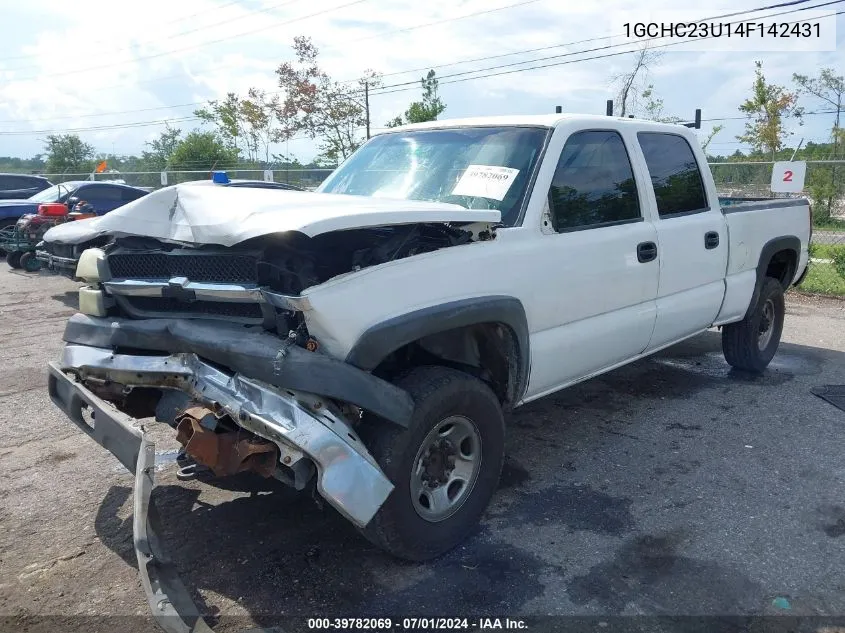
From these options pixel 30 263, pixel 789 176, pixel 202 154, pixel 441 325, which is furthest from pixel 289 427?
pixel 202 154

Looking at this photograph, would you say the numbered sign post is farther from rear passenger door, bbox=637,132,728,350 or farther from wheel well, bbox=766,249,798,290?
rear passenger door, bbox=637,132,728,350

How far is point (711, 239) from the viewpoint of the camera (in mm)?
5098

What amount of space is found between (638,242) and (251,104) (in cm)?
3116

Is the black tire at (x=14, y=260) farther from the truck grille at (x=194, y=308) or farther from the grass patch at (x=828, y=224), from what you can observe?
the grass patch at (x=828, y=224)

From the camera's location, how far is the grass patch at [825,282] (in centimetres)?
1045

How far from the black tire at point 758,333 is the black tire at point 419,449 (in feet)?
11.6

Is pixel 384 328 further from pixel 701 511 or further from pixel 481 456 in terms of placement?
pixel 701 511

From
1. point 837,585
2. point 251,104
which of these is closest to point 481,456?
point 837,585

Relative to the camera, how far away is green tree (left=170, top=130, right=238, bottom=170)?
32.6m

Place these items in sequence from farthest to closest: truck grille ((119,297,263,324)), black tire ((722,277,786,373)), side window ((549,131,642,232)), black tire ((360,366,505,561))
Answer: black tire ((722,277,786,373)) → side window ((549,131,642,232)) → truck grille ((119,297,263,324)) → black tire ((360,366,505,561))

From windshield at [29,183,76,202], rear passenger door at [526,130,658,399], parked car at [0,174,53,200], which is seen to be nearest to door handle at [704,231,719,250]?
rear passenger door at [526,130,658,399]

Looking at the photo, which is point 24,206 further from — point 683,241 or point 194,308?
point 683,241

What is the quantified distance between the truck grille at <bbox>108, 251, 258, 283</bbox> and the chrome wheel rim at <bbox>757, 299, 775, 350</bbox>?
5022 mm

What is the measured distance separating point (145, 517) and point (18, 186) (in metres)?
18.2
